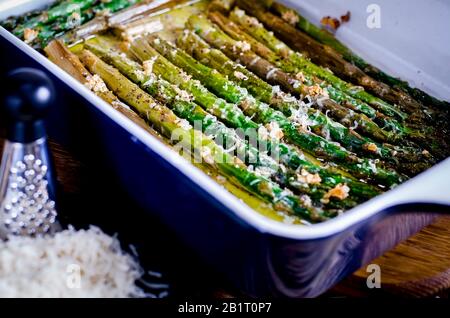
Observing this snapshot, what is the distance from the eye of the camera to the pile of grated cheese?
1681 millimetres

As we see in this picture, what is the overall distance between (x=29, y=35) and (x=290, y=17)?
0.86m

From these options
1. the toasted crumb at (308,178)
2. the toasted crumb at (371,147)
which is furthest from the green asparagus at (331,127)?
the toasted crumb at (308,178)

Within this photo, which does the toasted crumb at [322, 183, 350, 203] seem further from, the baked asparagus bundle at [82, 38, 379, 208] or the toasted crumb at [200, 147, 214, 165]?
the toasted crumb at [200, 147, 214, 165]

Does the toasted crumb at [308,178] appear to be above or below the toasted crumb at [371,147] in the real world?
below

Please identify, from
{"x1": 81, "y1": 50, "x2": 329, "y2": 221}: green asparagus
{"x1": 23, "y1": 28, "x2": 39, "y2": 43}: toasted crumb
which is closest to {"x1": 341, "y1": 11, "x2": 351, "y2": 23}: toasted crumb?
{"x1": 81, "y1": 50, "x2": 329, "y2": 221}: green asparagus

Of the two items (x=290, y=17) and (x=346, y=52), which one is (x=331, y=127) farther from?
(x=290, y=17)

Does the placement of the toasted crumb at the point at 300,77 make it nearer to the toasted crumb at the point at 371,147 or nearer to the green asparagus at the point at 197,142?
A: the toasted crumb at the point at 371,147

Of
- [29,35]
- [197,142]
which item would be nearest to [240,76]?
[197,142]

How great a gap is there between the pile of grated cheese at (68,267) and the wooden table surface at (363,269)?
0.10 meters

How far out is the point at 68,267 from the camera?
1717 millimetres

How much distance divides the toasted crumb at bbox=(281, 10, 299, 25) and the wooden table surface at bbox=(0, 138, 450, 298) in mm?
908

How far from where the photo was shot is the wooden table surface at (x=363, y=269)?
1.82m

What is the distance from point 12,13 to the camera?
2.34m
